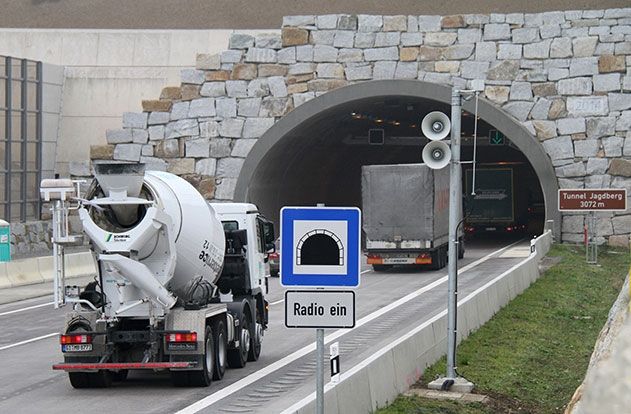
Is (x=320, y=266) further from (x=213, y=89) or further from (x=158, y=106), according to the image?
(x=158, y=106)

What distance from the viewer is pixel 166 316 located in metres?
17.2

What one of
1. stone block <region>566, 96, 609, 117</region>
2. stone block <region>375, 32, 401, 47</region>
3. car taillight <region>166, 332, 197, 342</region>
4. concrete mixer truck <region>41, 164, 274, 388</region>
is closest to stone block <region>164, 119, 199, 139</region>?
stone block <region>375, 32, 401, 47</region>

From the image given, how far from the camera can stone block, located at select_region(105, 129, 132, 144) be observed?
48438 millimetres

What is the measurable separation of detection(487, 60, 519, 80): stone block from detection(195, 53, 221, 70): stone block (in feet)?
31.5

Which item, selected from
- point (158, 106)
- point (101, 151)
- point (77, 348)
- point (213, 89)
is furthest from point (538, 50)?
point (77, 348)

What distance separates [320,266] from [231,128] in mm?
38625

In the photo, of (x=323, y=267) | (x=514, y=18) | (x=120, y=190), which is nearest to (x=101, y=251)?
(x=120, y=190)

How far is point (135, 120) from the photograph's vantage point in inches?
1903

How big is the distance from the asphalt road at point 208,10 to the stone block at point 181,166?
839 cm

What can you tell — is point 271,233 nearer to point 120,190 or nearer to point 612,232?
point 120,190

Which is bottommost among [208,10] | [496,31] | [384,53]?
[384,53]

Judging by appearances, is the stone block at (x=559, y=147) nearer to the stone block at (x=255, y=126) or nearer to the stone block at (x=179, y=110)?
the stone block at (x=255, y=126)

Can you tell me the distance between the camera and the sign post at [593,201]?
137 ft

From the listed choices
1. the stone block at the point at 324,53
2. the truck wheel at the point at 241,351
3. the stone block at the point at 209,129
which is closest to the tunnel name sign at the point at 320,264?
the truck wheel at the point at 241,351
